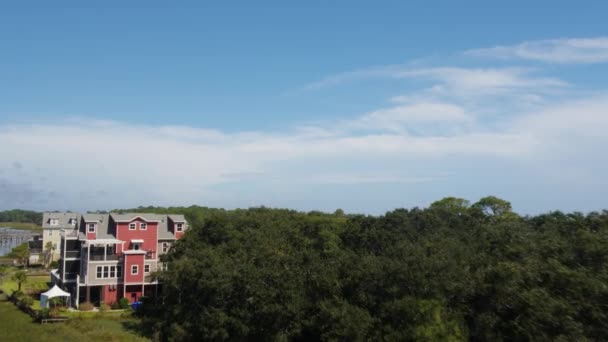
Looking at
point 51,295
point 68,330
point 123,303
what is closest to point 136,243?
point 123,303

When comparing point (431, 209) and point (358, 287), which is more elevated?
point (431, 209)

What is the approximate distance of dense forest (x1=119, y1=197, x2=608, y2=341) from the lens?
22188 millimetres

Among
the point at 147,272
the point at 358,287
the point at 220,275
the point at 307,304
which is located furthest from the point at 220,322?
the point at 147,272

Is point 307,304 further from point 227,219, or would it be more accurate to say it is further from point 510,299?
point 227,219

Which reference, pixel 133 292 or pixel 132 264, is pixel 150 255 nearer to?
pixel 132 264

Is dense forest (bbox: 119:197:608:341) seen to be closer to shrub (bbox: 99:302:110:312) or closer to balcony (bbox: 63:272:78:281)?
shrub (bbox: 99:302:110:312)

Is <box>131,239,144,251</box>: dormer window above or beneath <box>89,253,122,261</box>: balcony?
above

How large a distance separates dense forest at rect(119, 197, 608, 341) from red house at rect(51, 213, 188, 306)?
9.30 metres

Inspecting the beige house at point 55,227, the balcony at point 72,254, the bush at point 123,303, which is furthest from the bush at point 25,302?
the beige house at point 55,227

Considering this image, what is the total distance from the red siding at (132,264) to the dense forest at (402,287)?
893cm

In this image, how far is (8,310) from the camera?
40.4 meters

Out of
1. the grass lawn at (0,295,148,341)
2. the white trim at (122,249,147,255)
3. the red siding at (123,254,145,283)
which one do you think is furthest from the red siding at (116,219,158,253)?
the grass lawn at (0,295,148,341)

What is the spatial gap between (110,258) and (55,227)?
→ 112ft

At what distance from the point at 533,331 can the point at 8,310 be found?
38.2 meters
